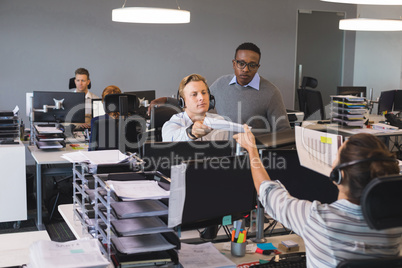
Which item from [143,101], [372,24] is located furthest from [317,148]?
Answer: [372,24]

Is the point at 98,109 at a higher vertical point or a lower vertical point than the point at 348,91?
lower

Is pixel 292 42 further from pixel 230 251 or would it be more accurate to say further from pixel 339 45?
pixel 230 251

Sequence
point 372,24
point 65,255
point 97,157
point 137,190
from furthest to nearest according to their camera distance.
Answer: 1. point 372,24
2. point 97,157
3. point 137,190
4. point 65,255

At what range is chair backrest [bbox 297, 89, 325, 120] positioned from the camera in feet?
20.8

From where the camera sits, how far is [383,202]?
120 cm

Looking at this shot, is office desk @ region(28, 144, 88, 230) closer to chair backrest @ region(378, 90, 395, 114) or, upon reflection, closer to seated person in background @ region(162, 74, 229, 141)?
seated person in background @ region(162, 74, 229, 141)

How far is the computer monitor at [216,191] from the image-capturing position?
6.04 ft

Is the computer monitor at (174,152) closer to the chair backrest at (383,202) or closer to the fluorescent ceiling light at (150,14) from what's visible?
the chair backrest at (383,202)

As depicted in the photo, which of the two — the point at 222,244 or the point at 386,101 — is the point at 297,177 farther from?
the point at 386,101

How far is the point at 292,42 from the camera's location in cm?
840

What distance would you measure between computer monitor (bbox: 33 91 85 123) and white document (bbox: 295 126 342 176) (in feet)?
10.6

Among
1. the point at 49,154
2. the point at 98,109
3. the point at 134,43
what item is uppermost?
the point at 134,43

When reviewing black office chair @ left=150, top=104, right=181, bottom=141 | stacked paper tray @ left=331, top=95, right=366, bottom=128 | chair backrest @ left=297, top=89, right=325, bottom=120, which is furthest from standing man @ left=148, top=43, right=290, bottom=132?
chair backrest @ left=297, top=89, right=325, bottom=120

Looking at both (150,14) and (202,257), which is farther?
(150,14)
